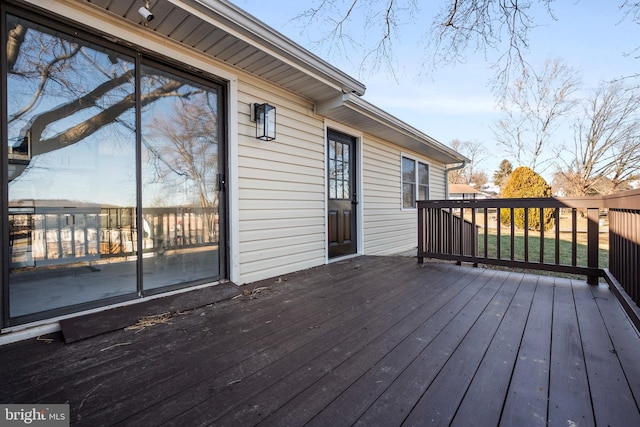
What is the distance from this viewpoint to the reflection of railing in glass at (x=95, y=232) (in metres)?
2.00

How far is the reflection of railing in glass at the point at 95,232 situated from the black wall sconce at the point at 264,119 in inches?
39.7

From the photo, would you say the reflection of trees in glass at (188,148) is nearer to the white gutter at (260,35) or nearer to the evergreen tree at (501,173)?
the white gutter at (260,35)

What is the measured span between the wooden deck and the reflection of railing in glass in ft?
2.01

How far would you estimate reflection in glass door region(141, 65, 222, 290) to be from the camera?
254 centimetres

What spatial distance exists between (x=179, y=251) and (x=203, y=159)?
91 centimetres

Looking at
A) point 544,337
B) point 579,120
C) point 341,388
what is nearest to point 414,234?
point 544,337

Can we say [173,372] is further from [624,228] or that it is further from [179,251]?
[624,228]

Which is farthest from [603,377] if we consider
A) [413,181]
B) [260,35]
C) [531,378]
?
[413,181]

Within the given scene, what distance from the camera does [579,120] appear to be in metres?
13.3

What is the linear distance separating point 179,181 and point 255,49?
140 cm

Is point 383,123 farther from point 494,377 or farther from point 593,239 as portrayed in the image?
point 494,377

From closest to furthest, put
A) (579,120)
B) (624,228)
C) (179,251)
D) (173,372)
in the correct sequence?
(173,372) → (624,228) → (179,251) → (579,120)

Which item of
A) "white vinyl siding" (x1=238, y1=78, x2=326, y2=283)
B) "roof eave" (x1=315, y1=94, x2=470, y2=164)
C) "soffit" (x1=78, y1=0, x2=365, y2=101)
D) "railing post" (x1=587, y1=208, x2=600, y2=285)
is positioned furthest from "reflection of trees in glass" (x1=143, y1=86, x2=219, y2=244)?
"railing post" (x1=587, y1=208, x2=600, y2=285)

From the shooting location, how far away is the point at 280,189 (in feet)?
11.9
